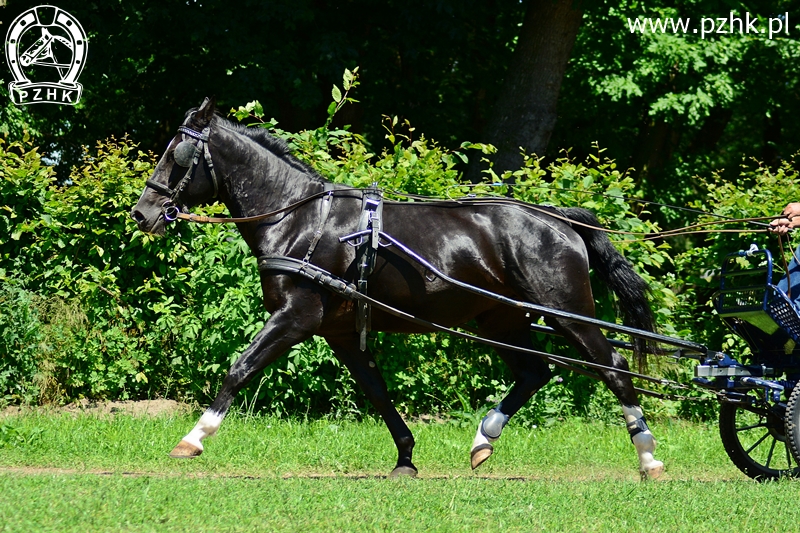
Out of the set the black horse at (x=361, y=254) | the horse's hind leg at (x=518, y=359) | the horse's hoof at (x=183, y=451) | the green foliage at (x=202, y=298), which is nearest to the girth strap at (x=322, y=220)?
the black horse at (x=361, y=254)

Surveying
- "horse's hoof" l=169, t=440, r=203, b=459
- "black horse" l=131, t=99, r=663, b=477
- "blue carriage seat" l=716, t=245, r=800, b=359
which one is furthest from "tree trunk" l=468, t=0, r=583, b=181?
"horse's hoof" l=169, t=440, r=203, b=459

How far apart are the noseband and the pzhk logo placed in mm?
7591

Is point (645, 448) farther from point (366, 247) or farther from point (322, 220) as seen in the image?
point (322, 220)

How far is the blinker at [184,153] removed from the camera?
18.5 ft

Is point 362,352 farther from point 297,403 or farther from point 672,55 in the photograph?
point 672,55

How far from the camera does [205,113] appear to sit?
575cm

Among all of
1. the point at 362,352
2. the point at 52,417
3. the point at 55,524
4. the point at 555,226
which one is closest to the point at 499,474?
the point at 362,352

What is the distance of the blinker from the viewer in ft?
18.5

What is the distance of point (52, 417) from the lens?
25.8 ft

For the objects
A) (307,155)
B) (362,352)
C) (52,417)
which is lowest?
(52,417)

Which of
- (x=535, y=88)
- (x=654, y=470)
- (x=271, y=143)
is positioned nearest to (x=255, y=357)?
(x=271, y=143)

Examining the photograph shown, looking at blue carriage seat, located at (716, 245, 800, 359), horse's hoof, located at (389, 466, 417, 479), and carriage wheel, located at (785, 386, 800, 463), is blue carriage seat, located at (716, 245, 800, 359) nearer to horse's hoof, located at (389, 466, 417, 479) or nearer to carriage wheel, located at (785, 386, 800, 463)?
carriage wheel, located at (785, 386, 800, 463)

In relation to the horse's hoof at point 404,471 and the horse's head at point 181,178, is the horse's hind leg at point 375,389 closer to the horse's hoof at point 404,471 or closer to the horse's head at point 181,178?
the horse's hoof at point 404,471

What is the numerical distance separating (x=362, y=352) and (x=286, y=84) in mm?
6829
